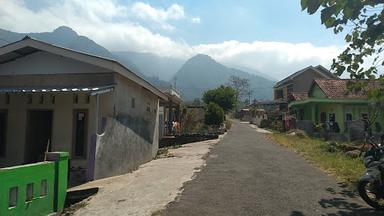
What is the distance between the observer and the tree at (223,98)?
5424 cm

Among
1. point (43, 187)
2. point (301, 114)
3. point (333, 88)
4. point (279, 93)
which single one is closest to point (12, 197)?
point (43, 187)

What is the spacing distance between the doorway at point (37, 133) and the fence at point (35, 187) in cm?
494

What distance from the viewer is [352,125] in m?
23.1

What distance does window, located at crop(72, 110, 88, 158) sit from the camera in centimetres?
1284

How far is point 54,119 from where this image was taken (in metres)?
13.0

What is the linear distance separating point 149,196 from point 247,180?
2.95 meters

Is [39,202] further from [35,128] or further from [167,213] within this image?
[35,128]

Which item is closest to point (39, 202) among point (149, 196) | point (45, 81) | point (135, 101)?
point (149, 196)

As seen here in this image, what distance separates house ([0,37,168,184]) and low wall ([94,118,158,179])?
28 mm

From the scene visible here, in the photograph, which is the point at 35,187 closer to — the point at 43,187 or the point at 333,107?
the point at 43,187

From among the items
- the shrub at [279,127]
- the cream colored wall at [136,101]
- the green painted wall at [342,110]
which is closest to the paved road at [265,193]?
the cream colored wall at [136,101]

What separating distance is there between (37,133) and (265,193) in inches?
334

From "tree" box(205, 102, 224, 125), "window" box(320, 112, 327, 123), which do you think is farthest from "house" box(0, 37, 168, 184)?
"window" box(320, 112, 327, 123)

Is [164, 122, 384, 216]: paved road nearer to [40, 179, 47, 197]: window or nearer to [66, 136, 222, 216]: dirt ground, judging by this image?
[66, 136, 222, 216]: dirt ground
